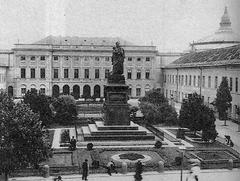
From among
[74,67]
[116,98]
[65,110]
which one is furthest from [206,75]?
[74,67]

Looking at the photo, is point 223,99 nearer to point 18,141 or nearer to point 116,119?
point 116,119

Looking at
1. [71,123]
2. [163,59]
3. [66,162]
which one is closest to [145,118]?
[71,123]

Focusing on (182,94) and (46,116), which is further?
(182,94)

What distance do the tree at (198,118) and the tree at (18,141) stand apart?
14414 mm

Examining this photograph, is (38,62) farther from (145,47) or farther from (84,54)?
(145,47)

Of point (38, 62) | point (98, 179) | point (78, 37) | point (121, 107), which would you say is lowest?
point (98, 179)

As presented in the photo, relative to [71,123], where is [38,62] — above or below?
above

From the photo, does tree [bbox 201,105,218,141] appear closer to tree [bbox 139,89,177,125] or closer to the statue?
the statue

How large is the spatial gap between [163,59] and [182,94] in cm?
1560

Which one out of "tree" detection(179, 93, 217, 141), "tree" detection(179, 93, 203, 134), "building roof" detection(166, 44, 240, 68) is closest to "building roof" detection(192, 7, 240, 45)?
"building roof" detection(166, 44, 240, 68)

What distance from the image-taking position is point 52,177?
825 inches

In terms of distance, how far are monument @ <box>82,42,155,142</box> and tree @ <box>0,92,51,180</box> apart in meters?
10.9

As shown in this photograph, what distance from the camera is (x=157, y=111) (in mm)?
40969

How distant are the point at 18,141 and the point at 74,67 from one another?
5390cm
